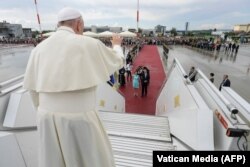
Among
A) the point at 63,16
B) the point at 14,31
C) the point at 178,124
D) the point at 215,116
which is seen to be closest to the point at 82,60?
the point at 63,16

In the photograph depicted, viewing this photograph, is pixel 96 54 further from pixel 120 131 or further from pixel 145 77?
pixel 145 77

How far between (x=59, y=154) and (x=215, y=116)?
2262mm

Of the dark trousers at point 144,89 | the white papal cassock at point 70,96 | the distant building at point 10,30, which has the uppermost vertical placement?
the distant building at point 10,30

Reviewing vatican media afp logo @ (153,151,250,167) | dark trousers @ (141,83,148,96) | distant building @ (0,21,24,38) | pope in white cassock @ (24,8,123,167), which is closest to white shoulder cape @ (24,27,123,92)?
pope in white cassock @ (24,8,123,167)

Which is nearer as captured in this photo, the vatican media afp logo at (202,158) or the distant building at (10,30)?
the vatican media afp logo at (202,158)

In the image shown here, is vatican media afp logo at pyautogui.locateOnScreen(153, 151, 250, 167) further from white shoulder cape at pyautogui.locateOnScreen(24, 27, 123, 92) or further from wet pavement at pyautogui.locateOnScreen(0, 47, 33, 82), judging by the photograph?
wet pavement at pyautogui.locateOnScreen(0, 47, 33, 82)

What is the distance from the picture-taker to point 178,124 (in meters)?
3.84

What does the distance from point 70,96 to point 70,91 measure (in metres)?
0.05

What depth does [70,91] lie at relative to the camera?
1.77 meters

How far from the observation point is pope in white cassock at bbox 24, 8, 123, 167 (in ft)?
5.76

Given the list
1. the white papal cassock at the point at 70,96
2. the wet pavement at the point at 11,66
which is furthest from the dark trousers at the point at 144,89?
the white papal cassock at the point at 70,96

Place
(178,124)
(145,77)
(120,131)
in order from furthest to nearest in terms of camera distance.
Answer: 1. (145,77)
2. (120,131)
3. (178,124)

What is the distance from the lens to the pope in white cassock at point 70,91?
5.76ft

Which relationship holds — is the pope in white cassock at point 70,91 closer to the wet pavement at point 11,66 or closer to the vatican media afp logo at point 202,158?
the vatican media afp logo at point 202,158
